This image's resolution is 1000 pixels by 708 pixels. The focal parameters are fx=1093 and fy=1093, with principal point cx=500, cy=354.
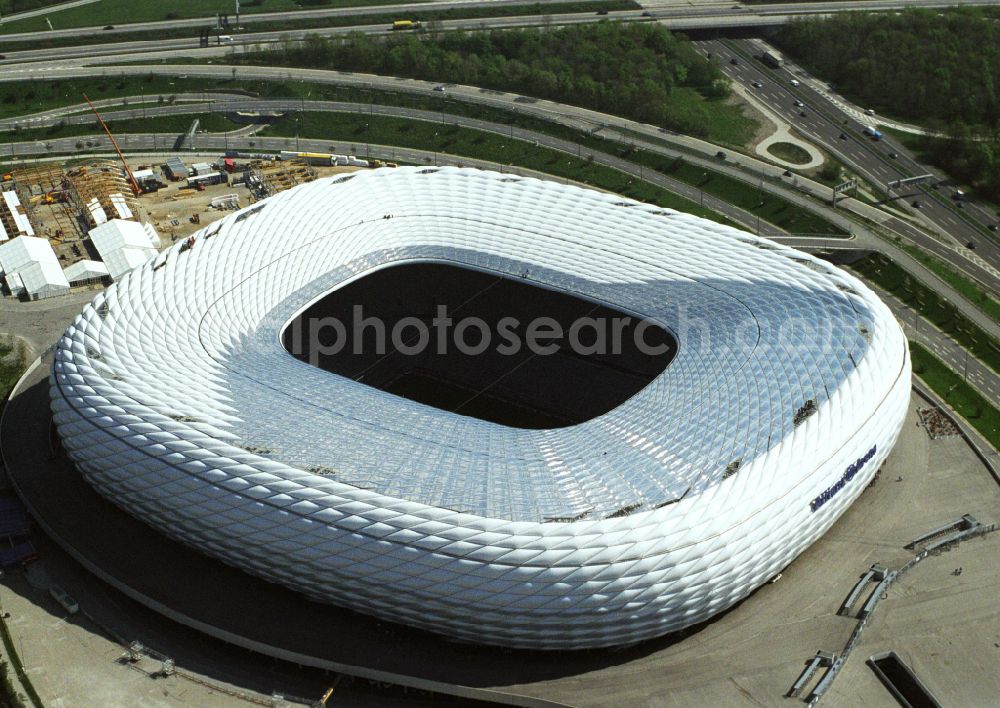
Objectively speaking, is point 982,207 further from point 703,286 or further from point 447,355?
point 447,355

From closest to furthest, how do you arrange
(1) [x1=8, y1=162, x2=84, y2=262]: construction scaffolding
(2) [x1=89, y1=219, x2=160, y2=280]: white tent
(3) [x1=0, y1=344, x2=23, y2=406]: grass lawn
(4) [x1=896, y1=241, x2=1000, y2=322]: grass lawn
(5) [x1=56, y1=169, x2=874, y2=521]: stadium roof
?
(5) [x1=56, y1=169, x2=874, y2=521]: stadium roof < (3) [x1=0, y1=344, x2=23, y2=406]: grass lawn < (4) [x1=896, y1=241, x2=1000, y2=322]: grass lawn < (2) [x1=89, y1=219, x2=160, y2=280]: white tent < (1) [x1=8, y1=162, x2=84, y2=262]: construction scaffolding

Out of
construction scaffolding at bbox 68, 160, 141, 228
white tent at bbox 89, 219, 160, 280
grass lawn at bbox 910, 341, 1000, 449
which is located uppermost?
construction scaffolding at bbox 68, 160, 141, 228

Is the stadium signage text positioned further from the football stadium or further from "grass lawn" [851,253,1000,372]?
"grass lawn" [851,253,1000,372]

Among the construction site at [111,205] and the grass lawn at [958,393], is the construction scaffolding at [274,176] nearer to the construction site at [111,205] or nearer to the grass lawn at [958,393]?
the construction site at [111,205]

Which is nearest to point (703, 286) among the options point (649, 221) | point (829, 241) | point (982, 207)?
point (649, 221)

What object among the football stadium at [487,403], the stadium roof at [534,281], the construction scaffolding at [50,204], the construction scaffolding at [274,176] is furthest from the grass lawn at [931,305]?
the construction scaffolding at [50,204]

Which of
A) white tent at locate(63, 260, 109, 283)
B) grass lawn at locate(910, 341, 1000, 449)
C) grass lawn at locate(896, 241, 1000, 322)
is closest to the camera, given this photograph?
grass lawn at locate(910, 341, 1000, 449)

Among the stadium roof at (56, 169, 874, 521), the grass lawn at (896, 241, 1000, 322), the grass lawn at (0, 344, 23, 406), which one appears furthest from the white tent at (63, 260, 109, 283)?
the grass lawn at (896, 241, 1000, 322)
